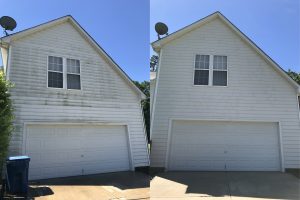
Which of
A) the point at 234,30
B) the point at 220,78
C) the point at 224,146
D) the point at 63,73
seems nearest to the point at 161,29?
the point at 234,30

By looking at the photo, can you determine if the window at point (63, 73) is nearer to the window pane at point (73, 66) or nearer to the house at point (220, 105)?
the window pane at point (73, 66)

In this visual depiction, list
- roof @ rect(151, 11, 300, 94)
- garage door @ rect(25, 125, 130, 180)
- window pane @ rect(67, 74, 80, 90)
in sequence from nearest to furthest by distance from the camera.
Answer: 1. garage door @ rect(25, 125, 130, 180)
2. roof @ rect(151, 11, 300, 94)
3. window pane @ rect(67, 74, 80, 90)

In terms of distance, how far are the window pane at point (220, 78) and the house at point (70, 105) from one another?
278 centimetres

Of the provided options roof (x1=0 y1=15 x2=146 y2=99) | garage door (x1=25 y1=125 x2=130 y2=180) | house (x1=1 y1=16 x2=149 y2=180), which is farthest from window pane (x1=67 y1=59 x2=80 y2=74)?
garage door (x1=25 y1=125 x2=130 y2=180)

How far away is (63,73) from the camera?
35.2 feet

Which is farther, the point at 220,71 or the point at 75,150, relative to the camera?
the point at 220,71

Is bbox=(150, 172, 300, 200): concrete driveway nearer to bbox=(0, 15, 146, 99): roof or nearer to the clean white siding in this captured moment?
the clean white siding

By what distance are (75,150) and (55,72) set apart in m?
2.63

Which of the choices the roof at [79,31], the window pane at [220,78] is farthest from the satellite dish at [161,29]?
the window pane at [220,78]

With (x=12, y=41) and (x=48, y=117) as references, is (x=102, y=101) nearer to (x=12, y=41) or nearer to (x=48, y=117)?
(x=48, y=117)

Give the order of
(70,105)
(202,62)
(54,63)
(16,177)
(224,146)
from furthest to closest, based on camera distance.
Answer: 1. (202,62)
2. (54,63)
3. (70,105)
4. (224,146)
5. (16,177)

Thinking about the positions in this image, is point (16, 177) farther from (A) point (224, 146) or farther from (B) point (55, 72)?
(A) point (224, 146)

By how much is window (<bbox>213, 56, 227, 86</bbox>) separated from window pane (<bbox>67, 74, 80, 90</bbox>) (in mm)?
4598

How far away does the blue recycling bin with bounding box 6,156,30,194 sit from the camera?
7.44 meters
